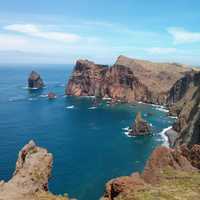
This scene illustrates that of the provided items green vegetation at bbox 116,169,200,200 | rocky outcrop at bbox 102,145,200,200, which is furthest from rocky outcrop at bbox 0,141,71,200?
green vegetation at bbox 116,169,200,200

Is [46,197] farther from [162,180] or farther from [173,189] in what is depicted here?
[162,180]

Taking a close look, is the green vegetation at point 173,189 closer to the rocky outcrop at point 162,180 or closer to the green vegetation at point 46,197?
the rocky outcrop at point 162,180

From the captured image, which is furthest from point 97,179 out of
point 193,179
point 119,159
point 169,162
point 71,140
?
point 193,179

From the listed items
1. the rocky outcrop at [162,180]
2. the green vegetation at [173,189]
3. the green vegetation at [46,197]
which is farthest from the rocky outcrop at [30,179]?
the green vegetation at [173,189]

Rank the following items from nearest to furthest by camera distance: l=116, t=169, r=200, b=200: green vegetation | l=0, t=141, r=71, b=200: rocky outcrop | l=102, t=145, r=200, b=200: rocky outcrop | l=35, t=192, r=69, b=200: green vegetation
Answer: l=35, t=192, r=69, b=200: green vegetation, l=116, t=169, r=200, b=200: green vegetation, l=0, t=141, r=71, b=200: rocky outcrop, l=102, t=145, r=200, b=200: rocky outcrop

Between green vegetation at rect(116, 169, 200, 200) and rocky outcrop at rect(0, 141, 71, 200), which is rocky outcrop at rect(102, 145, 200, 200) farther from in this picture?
rocky outcrop at rect(0, 141, 71, 200)

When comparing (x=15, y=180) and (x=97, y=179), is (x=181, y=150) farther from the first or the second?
(x=97, y=179)
